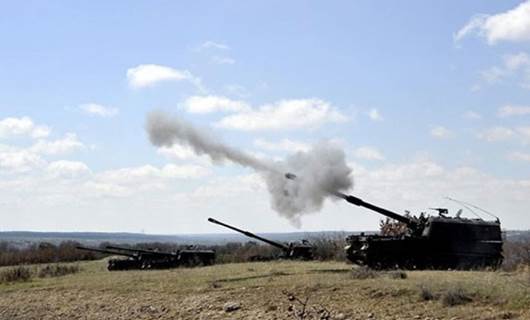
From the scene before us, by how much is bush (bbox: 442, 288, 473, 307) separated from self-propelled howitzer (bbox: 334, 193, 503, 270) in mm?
10500

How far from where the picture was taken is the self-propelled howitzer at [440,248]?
1289 inches

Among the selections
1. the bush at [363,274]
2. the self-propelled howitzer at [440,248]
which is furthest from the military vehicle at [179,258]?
the bush at [363,274]

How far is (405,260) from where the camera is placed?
32875 mm

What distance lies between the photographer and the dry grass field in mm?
21750

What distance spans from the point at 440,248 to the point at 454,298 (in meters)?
11.2

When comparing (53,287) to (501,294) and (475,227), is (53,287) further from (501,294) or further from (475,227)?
(501,294)

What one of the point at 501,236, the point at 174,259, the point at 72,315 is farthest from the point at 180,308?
the point at 174,259

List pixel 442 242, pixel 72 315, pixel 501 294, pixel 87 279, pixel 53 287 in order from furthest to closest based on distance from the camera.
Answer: pixel 87 279
pixel 53 287
pixel 442 242
pixel 72 315
pixel 501 294

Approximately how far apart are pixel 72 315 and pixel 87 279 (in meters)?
9.10

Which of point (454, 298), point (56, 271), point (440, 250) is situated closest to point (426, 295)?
point (454, 298)

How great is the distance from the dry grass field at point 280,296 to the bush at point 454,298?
2cm

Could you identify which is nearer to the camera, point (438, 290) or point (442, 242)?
point (438, 290)

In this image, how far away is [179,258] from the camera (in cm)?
4675

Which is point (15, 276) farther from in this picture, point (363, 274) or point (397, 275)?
point (397, 275)
